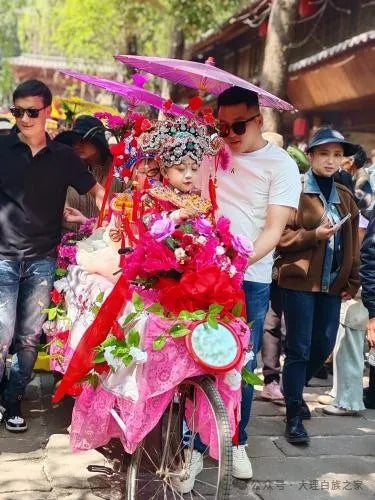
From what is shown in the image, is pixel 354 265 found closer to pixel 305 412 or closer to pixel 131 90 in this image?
pixel 305 412

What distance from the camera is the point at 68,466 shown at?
4.14 meters

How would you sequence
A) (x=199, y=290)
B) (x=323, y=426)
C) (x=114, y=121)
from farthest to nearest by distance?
(x=323, y=426), (x=114, y=121), (x=199, y=290)

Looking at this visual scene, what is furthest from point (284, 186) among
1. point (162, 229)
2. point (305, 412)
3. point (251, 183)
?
point (305, 412)

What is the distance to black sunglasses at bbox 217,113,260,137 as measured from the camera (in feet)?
13.0

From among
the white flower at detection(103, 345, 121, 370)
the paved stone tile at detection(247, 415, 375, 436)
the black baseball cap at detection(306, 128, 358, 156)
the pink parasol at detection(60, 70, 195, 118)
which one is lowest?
the paved stone tile at detection(247, 415, 375, 436)

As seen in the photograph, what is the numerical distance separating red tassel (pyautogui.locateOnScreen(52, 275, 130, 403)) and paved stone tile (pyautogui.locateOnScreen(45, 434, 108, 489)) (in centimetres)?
61

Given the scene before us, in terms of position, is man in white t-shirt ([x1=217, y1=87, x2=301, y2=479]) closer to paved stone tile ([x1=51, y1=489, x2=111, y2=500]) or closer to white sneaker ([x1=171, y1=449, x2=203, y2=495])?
white sneaker ([x1=171, y1=449, x2=203, y2=495])

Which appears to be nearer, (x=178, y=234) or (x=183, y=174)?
(x=178, y=234)

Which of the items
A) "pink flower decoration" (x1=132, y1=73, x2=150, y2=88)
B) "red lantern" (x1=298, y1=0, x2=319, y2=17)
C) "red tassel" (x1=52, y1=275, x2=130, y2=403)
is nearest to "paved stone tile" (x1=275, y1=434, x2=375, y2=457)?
"red tassel" (x1=52, y1=275, x2=130, y2=403)

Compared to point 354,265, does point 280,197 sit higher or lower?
higher

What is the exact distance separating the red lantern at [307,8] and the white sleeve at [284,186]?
11.3 meters

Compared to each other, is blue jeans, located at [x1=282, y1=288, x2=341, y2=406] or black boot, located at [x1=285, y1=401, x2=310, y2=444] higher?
blue jeans, located at [x1=282, y1=288, x2=341, y2=406]

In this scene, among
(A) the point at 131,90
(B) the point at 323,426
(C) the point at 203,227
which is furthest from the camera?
(B) the point at 323,426

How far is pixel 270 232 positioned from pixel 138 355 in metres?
1.10
